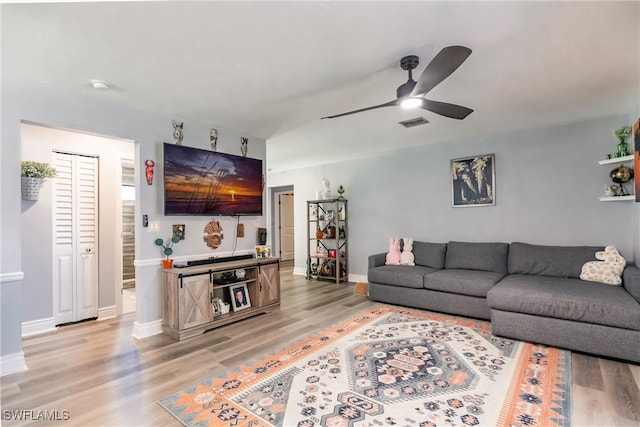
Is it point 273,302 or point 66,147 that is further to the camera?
point 273,302

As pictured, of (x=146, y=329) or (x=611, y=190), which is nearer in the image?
(x=146, y=329)

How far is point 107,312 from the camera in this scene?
4.11 metres

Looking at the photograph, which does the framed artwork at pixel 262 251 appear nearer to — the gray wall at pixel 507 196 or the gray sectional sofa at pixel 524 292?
the gray sectional sofa at pixel 524 292

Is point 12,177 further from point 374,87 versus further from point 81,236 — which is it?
point 374,87

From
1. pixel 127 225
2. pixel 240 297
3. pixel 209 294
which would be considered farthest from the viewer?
pixel 127 225

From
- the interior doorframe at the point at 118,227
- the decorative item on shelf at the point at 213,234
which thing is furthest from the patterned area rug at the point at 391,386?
the interior doorframe at the point at 118,227

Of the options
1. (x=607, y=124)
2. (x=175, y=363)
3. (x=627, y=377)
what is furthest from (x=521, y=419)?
(x=607, y=124)

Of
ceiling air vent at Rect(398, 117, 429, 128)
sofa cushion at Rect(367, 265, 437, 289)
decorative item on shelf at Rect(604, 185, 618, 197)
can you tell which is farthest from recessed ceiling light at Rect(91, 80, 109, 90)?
decorative item on shelf at Rect(604, 185, 618, 197)

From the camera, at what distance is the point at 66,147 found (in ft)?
12.5

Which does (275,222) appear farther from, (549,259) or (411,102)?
(411,102)

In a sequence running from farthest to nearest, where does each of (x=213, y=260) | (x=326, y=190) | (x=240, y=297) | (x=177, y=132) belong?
(x=326, y=190) < (x=240, y=297) < (x=213, y=260) < (x=177, y=132)

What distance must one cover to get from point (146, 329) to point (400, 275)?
3.11 m

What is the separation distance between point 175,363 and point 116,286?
2.10m

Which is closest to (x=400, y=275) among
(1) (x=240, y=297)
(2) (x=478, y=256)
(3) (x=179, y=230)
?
(2) (x=478, y=256)
